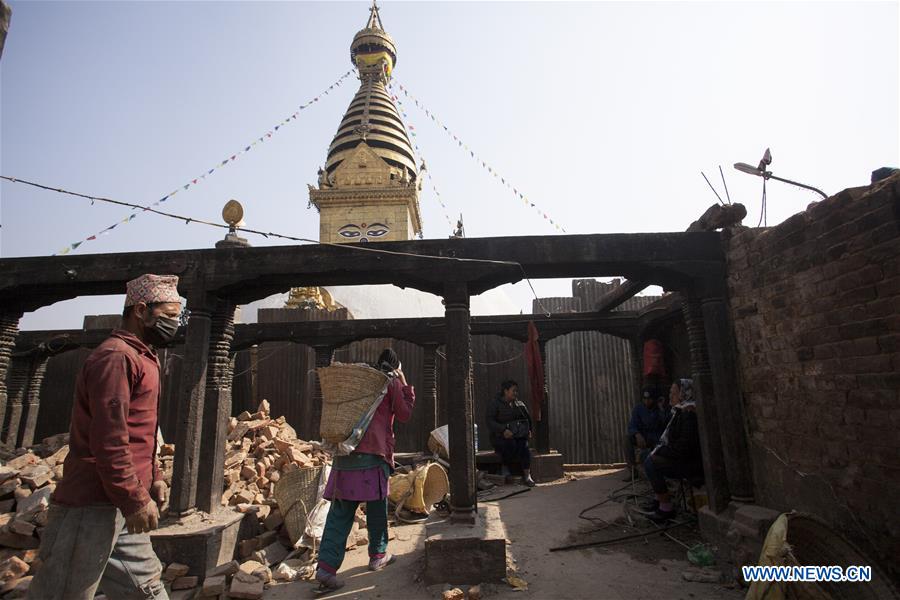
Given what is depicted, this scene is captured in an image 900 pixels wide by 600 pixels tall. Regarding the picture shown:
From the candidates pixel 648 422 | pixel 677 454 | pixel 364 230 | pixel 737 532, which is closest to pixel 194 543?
pixel 737 532

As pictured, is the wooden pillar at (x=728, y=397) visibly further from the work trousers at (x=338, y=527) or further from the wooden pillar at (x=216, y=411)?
the wooden pillar at (x=216, y=411)

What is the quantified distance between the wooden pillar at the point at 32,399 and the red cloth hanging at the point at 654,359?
12461mm

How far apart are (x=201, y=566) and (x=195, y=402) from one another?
1.52 meters

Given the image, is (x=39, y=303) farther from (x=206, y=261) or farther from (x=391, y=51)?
(x=391, y=51)

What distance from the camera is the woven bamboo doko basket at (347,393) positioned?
4176 millimetres

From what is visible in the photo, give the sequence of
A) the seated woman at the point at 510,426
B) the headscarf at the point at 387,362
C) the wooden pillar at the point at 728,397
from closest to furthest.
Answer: the headscarf at the point at 387,362 → the wooden pillar at the point at 728,397 → the seated woman at the point at 510,426

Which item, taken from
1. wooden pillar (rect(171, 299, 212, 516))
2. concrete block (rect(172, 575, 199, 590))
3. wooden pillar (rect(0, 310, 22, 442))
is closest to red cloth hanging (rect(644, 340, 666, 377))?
wooden pillar (rect(171, 299, 212, 516))

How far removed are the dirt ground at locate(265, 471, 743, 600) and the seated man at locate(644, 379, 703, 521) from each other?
1.33ft

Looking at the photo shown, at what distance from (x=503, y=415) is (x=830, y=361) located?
5.28 m

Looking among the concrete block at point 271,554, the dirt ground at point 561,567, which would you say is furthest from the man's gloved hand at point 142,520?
the concrete block at point 271,554

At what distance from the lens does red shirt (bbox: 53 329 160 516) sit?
215cm

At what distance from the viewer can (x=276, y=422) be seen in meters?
8.73

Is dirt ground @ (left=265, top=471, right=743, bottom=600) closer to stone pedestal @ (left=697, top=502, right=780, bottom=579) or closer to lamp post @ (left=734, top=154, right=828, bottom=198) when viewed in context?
stone pedestal @ (left=697, top=502, right=780, bottom=579)

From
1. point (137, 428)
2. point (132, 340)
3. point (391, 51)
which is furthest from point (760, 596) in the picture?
point (391, 51)
